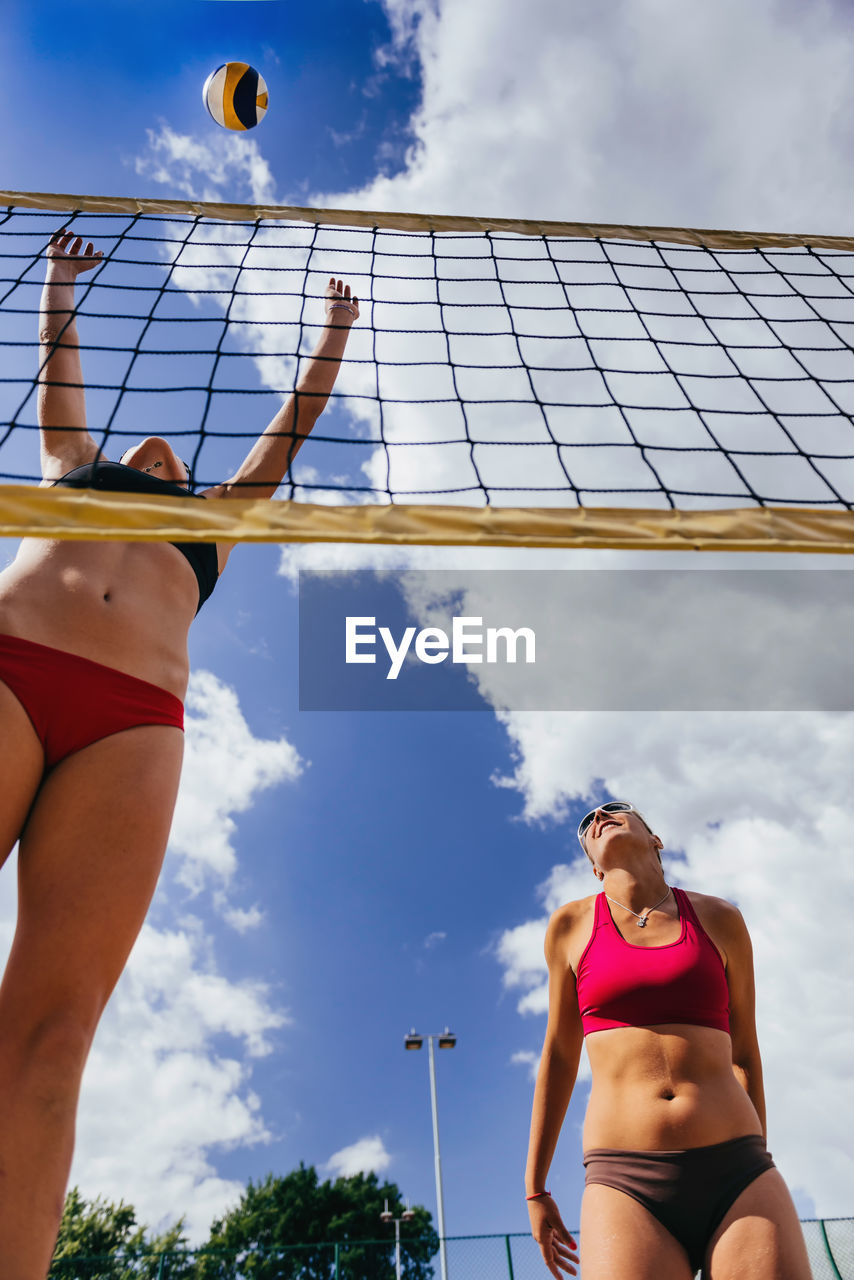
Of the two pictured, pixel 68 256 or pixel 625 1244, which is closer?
pixel 625 1244

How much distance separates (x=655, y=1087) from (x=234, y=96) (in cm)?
645

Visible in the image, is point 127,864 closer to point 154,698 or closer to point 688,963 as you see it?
point 154,698

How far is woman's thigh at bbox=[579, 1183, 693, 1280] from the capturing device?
1.88 metres

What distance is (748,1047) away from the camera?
2545 mm

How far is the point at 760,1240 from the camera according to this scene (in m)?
1.82

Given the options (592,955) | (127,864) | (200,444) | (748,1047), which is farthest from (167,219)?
(748,1047)

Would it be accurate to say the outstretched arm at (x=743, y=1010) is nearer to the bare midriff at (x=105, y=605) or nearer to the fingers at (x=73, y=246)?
the bare midriff at (x=105, y=605)

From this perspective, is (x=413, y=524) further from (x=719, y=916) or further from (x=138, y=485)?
(x=719, y=916)

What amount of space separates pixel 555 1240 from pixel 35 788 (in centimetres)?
231

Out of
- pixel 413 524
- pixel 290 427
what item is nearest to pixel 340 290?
pixel 290 427

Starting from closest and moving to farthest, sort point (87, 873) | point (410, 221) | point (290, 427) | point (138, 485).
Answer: point (87, 873) → point (138, 485) → point (290, 427) → point (410, 221)

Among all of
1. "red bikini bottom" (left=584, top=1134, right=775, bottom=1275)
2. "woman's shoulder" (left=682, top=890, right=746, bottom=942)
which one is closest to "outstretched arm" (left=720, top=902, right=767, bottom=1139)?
"woman's shoulder" (left=682, top=890, right=746, bottom=942)

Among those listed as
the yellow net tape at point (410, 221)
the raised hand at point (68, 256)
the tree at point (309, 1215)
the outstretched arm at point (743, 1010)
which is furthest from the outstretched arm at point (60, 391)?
the tree at point (309, 1215)

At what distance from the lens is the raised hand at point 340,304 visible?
3031mm
